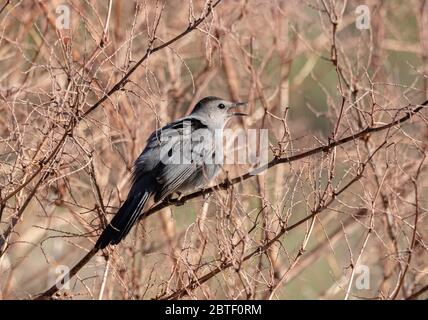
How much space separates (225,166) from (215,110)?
2.45ft

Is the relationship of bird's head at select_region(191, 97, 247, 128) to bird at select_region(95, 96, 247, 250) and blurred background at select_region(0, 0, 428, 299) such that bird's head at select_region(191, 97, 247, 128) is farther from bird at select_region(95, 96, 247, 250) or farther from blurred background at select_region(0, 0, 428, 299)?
blurred background at select_region(0, 0, 428, 299)

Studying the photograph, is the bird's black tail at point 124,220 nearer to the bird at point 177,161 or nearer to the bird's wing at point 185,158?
the bird at point 177,161

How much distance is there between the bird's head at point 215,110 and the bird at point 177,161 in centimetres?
7

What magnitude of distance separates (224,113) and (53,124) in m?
2.81

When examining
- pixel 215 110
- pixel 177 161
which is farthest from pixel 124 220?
pixel 215 110

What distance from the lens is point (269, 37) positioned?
317 inches

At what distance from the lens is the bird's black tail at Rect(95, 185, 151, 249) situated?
4984 mm

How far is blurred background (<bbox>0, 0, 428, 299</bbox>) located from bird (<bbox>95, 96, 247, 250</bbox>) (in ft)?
0.79

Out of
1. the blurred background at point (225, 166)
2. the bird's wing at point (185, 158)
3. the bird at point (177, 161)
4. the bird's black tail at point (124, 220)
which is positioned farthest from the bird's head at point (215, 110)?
the bird's black tail at point (124, 220)

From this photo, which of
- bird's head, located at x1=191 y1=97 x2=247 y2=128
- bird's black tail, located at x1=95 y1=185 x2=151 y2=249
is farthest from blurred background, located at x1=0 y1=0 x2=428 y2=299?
bird's head, located at x1=191 y1=97 x2=247 y2=128

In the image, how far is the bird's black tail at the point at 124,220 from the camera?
4984 millimetres

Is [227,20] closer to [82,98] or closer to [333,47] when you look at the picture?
[333,47]

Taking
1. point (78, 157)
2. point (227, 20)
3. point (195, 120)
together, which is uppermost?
point (227, 20)
